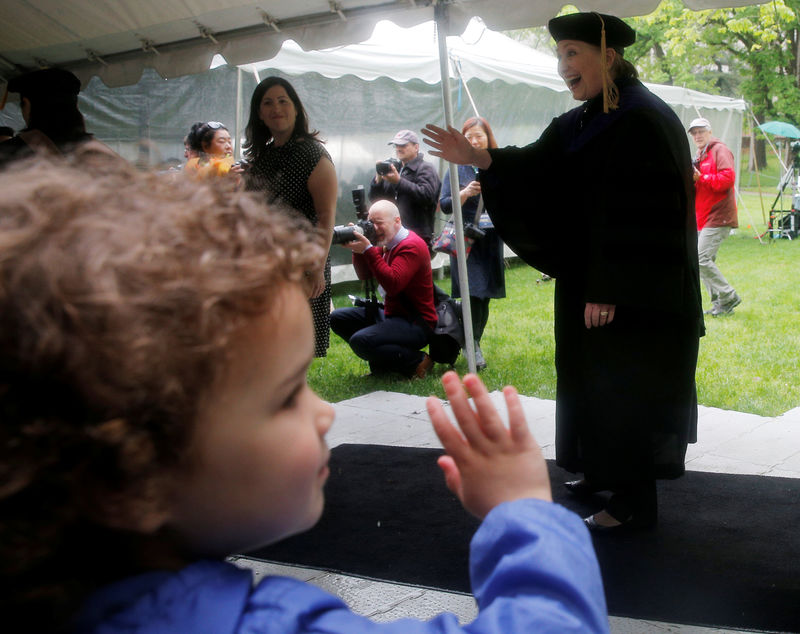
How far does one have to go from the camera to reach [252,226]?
30.3 inches

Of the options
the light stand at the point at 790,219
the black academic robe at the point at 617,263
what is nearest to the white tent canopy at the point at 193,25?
the black academic robe at the point at 617,263

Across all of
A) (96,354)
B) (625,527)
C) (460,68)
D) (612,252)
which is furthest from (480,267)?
(96,354)

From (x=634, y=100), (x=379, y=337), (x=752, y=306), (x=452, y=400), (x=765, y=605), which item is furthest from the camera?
(x=752, y=306)

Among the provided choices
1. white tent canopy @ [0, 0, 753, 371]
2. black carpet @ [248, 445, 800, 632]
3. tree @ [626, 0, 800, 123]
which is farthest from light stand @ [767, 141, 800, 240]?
black carpet @ [248, 445, 800, 632]

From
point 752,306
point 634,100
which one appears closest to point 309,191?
point 634,100

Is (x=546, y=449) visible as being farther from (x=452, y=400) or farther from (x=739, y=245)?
(x=739, y=245)

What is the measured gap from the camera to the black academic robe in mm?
2967

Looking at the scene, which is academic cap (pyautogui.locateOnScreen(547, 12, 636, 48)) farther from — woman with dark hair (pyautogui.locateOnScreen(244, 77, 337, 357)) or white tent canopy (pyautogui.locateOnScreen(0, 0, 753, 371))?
woman with dark hair (pyautogui.locateOnScreen(244, 77, 337, 357))

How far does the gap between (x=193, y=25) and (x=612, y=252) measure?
3442 millimetres

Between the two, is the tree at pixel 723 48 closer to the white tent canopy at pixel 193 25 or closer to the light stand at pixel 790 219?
the light stand at pixel 790 219

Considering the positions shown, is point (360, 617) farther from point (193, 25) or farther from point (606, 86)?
point (193, 25)

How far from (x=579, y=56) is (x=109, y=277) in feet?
9.47

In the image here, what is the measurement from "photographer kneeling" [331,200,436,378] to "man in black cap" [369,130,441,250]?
1751 mm

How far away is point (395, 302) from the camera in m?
6.29
